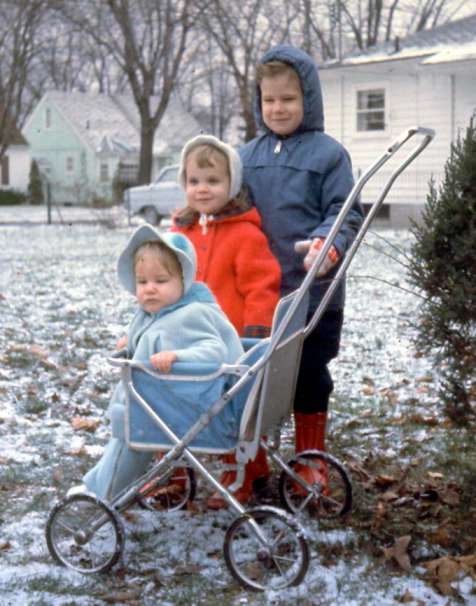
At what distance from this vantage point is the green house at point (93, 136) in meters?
54.0

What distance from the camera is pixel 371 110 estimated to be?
25.6m

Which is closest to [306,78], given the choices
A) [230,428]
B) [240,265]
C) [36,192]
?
[240,265]

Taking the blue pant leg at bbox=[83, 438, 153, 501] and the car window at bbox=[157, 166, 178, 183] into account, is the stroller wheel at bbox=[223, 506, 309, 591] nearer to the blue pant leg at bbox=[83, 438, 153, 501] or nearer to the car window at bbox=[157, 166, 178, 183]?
the blue pant leg at bbox=[83, 438, 153, 501]

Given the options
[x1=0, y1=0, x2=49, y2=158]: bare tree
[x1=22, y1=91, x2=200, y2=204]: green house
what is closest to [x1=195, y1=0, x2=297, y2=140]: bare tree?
[x1=0, y1=0, x2=49, y2=158]: bare tree

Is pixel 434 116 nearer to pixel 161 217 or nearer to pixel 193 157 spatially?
pixel 161 217

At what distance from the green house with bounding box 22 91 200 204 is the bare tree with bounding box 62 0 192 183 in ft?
32.6

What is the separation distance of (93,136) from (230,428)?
2063 inches

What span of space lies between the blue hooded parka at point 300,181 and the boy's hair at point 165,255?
2.00ft

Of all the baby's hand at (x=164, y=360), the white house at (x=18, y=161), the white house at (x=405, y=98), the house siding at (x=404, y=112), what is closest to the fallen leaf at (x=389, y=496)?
the baby's hand at (x=164, y=360)

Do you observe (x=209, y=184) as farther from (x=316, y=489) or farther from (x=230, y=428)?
(x=316, y=489)

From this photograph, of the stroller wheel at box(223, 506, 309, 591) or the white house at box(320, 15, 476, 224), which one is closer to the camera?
the stroller wheel at box(223, 506, 309, 591)

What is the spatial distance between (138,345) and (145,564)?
83 centimetres

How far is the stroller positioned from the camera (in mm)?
3584

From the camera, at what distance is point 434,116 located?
24.5 meters
